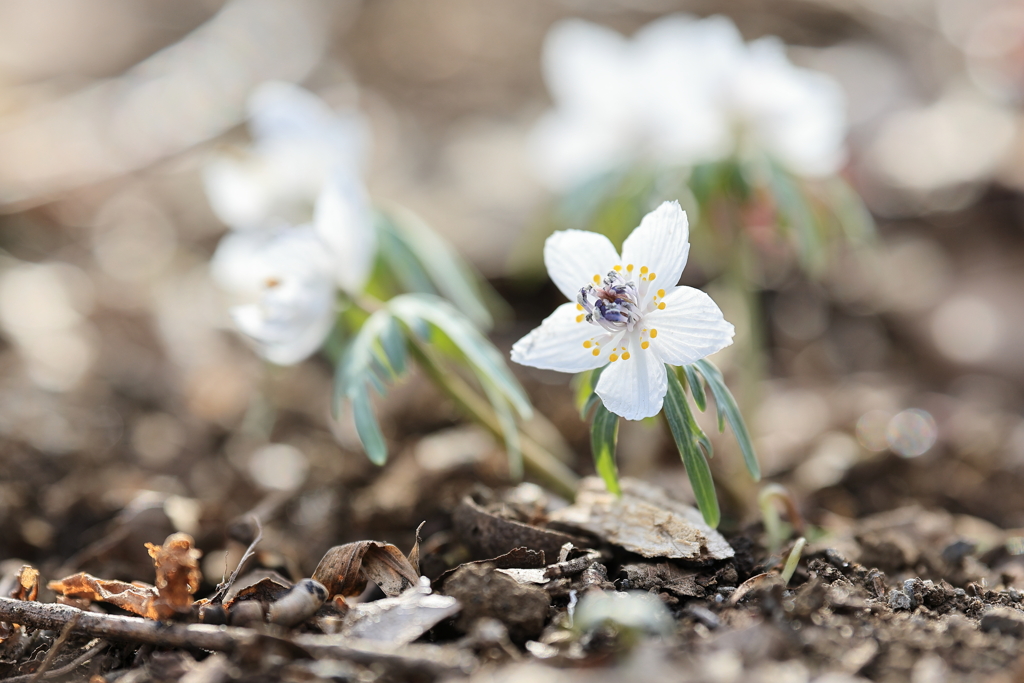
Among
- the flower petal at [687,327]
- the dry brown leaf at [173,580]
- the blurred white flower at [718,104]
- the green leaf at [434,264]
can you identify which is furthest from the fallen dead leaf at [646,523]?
the blurred white flower at [718,104]

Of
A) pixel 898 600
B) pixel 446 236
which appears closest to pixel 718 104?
pixel 898 600

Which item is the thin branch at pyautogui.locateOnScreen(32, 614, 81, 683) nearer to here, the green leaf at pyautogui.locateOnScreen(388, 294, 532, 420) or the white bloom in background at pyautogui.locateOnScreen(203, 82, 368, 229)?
the green leaf at pyautogui.locateOnScreen(388, 294, 532, 420)

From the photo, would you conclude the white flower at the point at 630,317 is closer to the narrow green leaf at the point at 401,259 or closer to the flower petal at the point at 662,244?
the flower petal at the point at 662,244

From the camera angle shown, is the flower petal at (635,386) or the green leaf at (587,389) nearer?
the flower petal at (635,386)

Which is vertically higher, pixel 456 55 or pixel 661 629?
pixel 456 55

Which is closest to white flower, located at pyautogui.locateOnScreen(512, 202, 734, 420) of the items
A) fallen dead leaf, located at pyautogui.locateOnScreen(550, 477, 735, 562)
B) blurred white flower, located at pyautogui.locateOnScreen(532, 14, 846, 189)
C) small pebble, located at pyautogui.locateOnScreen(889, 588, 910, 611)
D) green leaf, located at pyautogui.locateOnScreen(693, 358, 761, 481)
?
→ green leaf, located at pyautogui.locateOnScreen(693, 358, 761, 481)

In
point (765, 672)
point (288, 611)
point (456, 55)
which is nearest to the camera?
point (765, 672)

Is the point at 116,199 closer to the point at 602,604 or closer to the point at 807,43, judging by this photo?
the point at 602,604

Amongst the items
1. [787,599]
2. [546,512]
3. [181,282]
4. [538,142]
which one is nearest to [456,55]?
[181,282]
